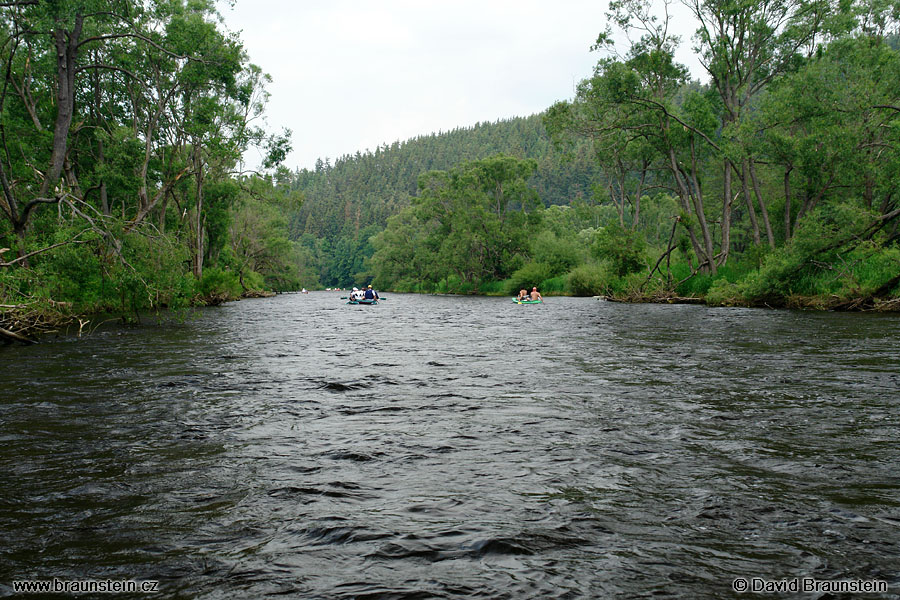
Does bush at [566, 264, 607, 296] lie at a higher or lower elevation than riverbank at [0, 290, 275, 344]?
higher

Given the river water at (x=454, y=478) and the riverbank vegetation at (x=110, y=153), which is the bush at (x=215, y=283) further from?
the river water at (x=454, y=478)

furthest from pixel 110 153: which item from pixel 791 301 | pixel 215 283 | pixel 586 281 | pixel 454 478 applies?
pixel 586 281

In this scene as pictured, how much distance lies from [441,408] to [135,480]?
395cm

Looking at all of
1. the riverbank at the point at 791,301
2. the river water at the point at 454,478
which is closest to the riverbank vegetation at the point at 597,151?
the riverbank at the point at 791,301

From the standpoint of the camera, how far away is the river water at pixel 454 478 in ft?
11.8

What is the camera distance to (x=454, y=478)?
17.5 ft

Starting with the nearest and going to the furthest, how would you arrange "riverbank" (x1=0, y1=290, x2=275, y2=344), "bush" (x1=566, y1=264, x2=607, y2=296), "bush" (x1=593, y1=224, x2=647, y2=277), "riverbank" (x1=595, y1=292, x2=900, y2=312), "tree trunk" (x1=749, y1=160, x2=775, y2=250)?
"riverbank" (x1=0, y1=290, x2=275, y2=344) < "riverbank" (x1=595, y1=292, x2=900, y2=312) < "tree trunk" (x1=749, y1=160, x2=775, y2=250) < "bush" (x1=593, y1=224, x2=647, y2=277) < "bush" (x1=566, y1=264, x2=607, y2=296)

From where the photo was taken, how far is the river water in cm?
361

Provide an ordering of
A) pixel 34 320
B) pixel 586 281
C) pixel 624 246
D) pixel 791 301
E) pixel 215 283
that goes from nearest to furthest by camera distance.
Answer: pixel 34 320 < pixel 791 301 < pixel 624 246 < pixel 215 283 < pixel 586 281

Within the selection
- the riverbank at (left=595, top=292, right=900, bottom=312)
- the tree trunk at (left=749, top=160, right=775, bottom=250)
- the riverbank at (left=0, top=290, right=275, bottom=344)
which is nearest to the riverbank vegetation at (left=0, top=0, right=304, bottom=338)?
the riverbank at (left=0, top=290, right=275, bottom=344)

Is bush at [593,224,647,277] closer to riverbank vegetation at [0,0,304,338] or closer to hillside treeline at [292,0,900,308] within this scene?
hillside treeline at [292,0,900,308]

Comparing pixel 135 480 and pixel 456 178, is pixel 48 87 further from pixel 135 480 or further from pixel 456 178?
pixel 456 178

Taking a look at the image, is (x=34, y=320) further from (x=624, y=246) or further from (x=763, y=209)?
(x=763, y=209)

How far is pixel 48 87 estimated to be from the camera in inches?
1062
